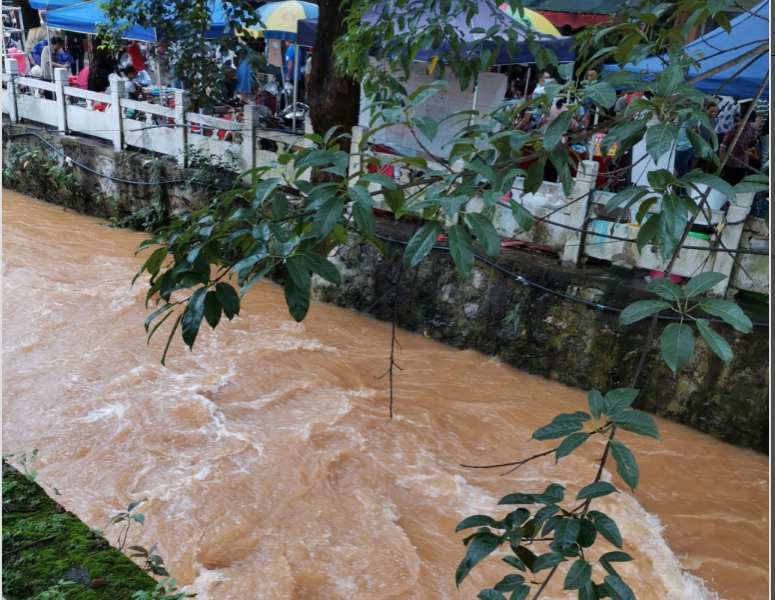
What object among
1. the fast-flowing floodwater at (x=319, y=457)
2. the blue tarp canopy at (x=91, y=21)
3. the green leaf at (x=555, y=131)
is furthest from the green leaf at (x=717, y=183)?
the blue tarp canopy at (x=91, y=21)

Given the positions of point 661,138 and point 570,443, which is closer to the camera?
point 570,443

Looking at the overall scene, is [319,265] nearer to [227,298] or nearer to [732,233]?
[227,298]

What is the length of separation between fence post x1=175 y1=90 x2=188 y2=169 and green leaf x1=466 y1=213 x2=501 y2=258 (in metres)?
8.30

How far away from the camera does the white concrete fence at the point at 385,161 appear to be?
18.4ft

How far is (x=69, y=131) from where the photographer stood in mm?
11164

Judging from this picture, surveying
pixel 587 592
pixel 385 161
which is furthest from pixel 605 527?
pixel 385 161

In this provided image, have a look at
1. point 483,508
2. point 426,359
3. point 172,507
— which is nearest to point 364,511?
point 483,508

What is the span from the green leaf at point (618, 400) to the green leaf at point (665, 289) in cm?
21

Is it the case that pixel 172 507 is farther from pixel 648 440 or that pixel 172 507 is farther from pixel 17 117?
pixel 17 117

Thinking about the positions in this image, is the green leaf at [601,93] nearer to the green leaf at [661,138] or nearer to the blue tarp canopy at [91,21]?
the green leaf at [661,138]

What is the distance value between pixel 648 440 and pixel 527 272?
5.62 feet

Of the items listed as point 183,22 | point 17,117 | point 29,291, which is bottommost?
point 29,291

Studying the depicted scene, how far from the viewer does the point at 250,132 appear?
861 centimetres

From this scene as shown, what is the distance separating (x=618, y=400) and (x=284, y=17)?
9.79 metres
